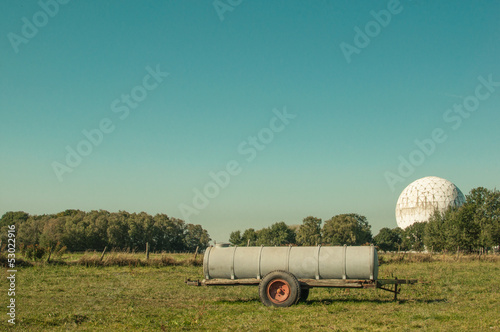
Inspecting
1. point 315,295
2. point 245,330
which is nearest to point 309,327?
point 245,330

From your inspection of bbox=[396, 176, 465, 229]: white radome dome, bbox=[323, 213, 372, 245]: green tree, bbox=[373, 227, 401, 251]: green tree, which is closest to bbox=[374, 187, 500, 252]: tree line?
bbox=[396, 176, 465, 229]: white radome dome

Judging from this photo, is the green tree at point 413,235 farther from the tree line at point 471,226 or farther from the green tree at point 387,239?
the tree line at point 471,226

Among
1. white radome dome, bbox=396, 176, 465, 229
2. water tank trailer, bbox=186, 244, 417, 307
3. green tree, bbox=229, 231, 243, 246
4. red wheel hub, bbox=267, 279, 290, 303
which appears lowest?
green tree, bbox=229, 231, 243, 246

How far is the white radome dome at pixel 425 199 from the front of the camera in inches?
3307

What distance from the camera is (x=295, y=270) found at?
1403 centimetres

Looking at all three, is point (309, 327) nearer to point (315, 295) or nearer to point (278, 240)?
point (315, 295)

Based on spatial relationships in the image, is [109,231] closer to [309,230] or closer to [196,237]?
[196,237]

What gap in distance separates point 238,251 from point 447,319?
7.20 meters

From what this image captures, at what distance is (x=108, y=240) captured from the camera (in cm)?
7431

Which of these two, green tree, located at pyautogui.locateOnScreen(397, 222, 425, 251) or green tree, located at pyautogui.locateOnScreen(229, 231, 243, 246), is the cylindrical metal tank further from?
green tree, located at pyautogui.locateOnScreen(229, 231, 243, 246)

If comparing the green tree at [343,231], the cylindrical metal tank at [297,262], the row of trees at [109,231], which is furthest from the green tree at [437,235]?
the row of trees at [109,231]

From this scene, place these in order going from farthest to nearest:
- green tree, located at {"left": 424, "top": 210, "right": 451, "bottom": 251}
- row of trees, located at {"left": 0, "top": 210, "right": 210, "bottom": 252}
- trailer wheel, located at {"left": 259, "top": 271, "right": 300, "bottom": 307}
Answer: row of trees, located at {"left": 0, "top": 210, "right": 210, "bottom": 252} → green tree, located at {"left": 424, "top": 210, "right": 451, "bottom": 251} → trailer wheel, located at {"left": 259, "top": 271, "right": 300, "bottom": 307}

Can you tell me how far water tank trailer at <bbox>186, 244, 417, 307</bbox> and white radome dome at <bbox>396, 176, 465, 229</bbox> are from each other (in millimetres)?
75532

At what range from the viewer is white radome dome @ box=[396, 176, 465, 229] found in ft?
276
